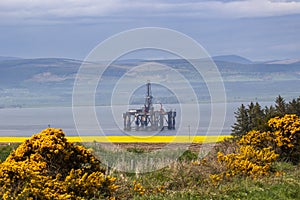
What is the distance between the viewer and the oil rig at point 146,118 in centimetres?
3390

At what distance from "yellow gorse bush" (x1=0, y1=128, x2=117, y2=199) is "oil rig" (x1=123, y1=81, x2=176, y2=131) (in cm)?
1698

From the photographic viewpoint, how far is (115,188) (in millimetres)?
15320

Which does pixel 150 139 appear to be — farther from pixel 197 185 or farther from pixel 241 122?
pixel 197 185

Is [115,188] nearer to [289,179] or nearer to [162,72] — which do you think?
[289,179]

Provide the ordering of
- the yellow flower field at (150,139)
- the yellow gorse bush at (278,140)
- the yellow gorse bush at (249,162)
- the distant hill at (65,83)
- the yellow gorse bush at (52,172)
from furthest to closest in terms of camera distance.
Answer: the distant hill at (65,83)
the yellow flower field at (150,139)
the yellow gorse bush at (278,140)
the yellow gorse bush at (249,162)
the yellow gorse bush at (52,172)

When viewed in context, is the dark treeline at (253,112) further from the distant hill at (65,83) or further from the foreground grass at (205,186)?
the distant hill at (65,83)

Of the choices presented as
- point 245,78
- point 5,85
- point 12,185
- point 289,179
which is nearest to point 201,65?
A: point 289,179

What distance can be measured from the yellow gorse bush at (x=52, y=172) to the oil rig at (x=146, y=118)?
669 inches

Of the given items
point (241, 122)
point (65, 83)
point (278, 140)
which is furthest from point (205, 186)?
point (65, 83)

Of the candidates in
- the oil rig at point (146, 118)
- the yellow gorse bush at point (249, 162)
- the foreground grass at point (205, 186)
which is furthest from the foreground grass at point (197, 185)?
the oil rig at point (146, 118)

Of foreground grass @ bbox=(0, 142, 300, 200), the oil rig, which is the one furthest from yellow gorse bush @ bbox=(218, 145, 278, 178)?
the oil rig

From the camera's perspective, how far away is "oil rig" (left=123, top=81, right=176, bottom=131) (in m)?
33.9

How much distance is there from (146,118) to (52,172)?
737 inches

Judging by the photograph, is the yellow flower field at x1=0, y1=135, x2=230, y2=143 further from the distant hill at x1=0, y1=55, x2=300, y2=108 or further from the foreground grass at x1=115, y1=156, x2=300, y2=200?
the distant hill at x1=0, y1=55, x2=300, y2=108
